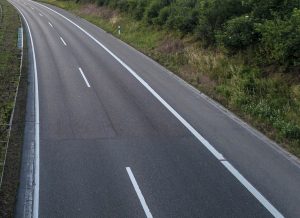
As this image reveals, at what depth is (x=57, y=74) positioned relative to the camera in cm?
2264

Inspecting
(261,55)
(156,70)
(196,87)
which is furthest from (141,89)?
(261,55)

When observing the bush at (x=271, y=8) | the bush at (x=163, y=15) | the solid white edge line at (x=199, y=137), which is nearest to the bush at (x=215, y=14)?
the bush at (x=271, y=8)

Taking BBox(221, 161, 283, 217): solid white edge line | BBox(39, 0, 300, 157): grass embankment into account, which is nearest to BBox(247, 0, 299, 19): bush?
BBox(39, 0, 300, 157): grass embankment

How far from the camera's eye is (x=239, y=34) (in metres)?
20.1

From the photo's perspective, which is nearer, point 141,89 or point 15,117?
point 15,117

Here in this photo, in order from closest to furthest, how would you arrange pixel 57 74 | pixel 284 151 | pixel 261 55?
1. pixel 284 151
2. pixel 261 55
3. pixel 57 74

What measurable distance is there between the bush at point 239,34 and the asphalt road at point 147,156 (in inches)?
111

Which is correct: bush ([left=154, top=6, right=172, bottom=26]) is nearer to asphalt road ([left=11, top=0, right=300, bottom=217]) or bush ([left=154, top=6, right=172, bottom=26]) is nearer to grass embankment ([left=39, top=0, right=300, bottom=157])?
grass embankment ([left=39, top=0, right=300, bottom=157])

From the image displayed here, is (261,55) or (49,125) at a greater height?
(261,55)

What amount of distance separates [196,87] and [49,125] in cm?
726

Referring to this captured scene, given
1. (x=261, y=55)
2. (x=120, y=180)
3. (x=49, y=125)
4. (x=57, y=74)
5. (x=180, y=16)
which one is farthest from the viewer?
(x=180, y=16)

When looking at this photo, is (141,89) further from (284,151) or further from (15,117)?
(284,151)

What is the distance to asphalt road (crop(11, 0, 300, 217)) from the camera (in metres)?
9.94

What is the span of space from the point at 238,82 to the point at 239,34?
2881 mm
